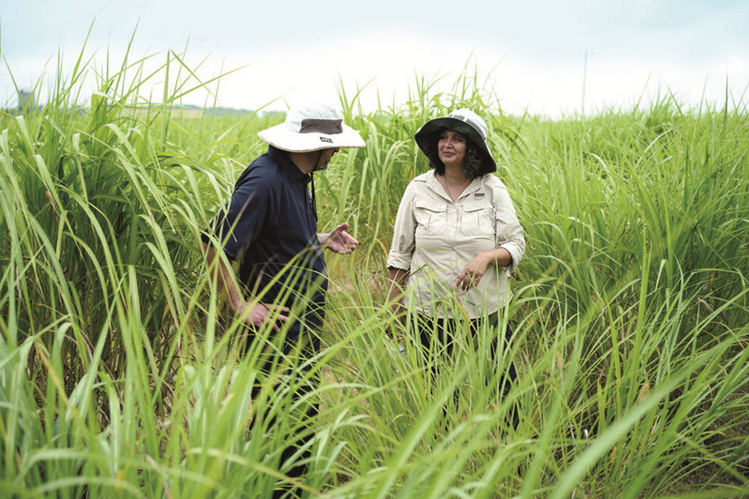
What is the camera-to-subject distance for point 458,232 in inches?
96.0

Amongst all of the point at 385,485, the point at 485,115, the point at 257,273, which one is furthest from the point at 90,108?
the point at 485,115

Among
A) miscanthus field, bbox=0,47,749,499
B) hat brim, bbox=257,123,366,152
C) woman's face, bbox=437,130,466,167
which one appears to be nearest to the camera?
miscanthus field, bbox=0,47,749,499

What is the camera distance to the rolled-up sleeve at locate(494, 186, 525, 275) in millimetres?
2385

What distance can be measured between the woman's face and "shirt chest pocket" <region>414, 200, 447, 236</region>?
21 centimetres

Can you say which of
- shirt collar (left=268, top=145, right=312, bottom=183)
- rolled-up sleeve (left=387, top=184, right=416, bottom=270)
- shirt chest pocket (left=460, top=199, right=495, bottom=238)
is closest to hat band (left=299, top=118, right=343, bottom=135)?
shirt collar (left=268, top=145, right=312, bottom=183)

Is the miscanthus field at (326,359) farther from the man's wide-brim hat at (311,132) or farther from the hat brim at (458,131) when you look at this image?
the hat brim at (458,131)

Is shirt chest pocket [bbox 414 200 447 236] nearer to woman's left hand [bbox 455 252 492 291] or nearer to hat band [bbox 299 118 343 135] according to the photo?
woman's left hand [bbox 455 252 492 291]

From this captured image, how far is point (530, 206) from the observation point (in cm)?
288

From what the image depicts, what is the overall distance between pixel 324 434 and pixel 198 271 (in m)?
0.94

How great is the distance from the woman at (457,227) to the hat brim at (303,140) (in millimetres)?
570

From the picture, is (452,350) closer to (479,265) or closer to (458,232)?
(479,265)

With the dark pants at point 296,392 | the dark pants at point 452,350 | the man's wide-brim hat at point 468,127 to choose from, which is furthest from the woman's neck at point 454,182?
the dark pants at point 296,392

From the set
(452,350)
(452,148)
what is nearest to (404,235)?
(452,148)

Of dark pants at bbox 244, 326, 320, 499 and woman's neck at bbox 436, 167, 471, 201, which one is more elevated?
woman's neck at bbox 436, 167, 471, 201
